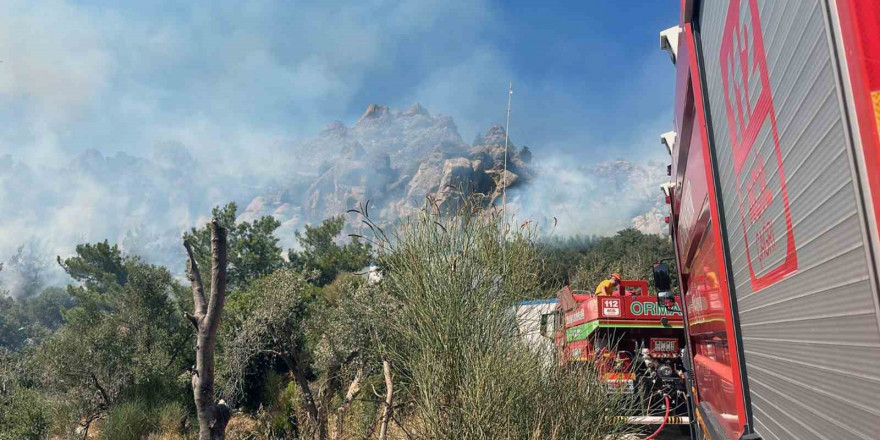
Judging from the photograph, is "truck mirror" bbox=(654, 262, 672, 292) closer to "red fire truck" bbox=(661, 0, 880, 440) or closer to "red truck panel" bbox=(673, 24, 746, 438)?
"red truck panel" bbox=(673, 24, 746, 438)

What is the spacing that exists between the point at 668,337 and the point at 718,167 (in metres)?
7.13

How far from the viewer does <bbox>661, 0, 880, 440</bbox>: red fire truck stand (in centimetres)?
100

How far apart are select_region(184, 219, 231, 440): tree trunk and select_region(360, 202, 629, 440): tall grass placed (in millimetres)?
1513

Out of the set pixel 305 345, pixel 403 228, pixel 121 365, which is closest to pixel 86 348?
pixel 121 365

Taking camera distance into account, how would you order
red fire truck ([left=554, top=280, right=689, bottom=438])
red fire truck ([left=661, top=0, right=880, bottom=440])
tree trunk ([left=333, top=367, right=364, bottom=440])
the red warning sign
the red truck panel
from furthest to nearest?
red fire truck ([left=554, top=280, right=689, bottom=438]) → tree trunk ([left=333, top=367, right=364, bottom=440]) → the red truck panel → the red warning sign → red fire truck ([left=661, top=0, right=880, bottom=440])

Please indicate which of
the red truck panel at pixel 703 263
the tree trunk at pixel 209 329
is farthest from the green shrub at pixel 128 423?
the red truck panel at pixel 703 263

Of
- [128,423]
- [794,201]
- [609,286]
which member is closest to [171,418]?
[128,423]

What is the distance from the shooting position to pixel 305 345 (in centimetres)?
1453

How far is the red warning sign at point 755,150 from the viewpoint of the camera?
156cm

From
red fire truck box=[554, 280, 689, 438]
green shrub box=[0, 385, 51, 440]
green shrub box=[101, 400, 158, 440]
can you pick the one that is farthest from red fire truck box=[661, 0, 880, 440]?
green shrub box=[101, 400, 158, 440]

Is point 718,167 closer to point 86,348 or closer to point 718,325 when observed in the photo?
point 718,325

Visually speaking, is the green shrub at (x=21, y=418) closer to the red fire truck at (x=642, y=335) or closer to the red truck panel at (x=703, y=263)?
the red fire truck at (x=642, y=335)

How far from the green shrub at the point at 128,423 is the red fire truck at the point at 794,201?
1303 centimetres

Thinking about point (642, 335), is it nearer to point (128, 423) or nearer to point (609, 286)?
point (609, 286)
